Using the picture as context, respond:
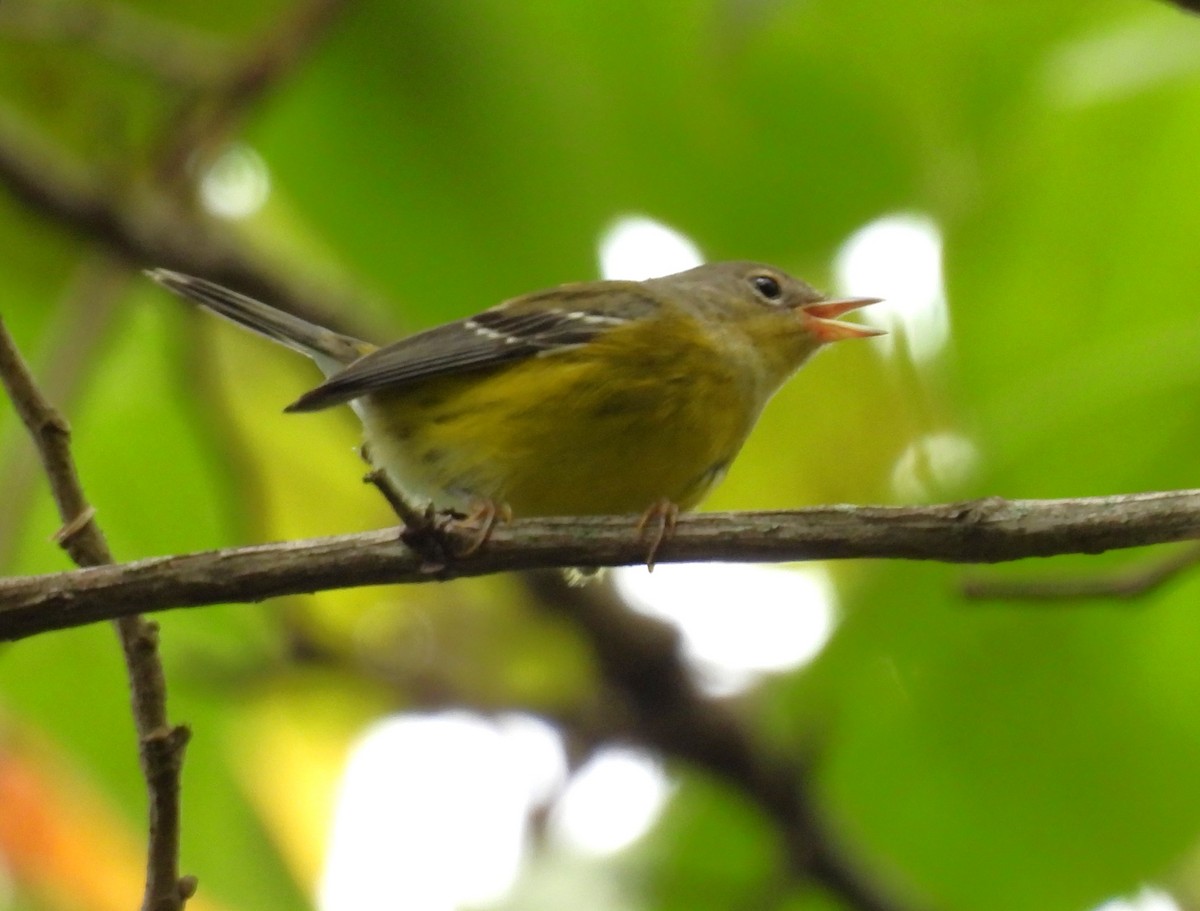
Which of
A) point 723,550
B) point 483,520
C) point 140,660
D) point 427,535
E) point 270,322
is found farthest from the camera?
point 270,322

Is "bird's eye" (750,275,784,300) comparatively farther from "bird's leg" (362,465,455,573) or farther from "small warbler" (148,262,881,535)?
"bird's leg" (362,465,455,573)

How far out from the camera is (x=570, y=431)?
4188mm

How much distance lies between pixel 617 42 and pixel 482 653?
248 centimetres

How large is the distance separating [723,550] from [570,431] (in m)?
1.46

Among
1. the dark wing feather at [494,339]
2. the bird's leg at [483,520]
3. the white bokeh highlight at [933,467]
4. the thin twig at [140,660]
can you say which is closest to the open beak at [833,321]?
the white bokeh highlight at [933,467]

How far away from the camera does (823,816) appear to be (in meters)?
4.45

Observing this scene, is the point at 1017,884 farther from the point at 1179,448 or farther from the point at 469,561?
the point at 469,561

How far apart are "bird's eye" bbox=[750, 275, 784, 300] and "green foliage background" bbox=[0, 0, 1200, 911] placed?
0.56 m

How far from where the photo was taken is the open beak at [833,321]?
4762mm

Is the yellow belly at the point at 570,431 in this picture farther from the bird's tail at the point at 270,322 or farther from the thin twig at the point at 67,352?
the thin twig at the point at 67,352

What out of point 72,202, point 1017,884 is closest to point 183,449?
point 72,202

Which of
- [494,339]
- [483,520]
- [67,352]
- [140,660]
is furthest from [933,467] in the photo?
[67,352]

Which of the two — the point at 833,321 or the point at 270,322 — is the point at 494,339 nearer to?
the point at 270,322

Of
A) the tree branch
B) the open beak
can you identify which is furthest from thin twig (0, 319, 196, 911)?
the open beak
